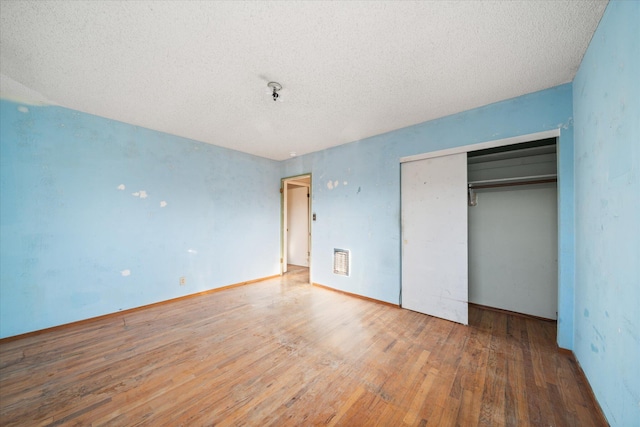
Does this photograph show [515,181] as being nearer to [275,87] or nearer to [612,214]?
[612,214]

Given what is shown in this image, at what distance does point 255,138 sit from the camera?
11.8 ft

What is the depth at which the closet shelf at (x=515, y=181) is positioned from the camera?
257 centimetres

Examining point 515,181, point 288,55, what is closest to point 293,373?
point 288,55

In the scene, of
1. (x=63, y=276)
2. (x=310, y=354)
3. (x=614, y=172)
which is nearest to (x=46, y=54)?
(x=63, y=276)

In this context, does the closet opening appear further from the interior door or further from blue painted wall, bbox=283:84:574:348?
the interior door

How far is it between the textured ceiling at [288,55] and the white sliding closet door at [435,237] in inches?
29.8

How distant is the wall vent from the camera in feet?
12.5

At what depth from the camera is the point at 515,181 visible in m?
2.87

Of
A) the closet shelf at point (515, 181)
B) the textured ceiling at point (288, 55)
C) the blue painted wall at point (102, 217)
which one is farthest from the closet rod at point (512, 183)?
the blue painted wall at point (102, 217)

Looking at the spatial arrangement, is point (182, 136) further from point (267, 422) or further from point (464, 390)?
point (464, 390)

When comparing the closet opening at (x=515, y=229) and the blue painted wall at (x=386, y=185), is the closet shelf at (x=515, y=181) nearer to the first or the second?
the closet opening at (x=515, y=229)

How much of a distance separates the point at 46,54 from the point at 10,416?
2602 millimetres

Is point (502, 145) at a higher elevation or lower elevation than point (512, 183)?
higher

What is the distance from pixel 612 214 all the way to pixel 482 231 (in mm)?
1999
